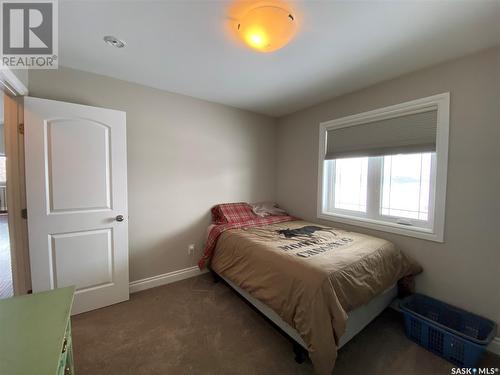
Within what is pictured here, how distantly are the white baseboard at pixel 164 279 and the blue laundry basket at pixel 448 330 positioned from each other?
2.29 m

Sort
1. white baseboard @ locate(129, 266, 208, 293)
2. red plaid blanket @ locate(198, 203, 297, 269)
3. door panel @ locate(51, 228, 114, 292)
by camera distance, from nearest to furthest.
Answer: door panel @ locate(51, 228, 114, 292), white baseboard @ locate(129, 266, 208, 293), red plaid blanket @ locate(198, 203, 297, 269)

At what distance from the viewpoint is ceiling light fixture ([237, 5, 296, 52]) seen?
4.00 ft

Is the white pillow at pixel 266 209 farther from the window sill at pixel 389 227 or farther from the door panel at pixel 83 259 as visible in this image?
the door panel at pixel 83 259

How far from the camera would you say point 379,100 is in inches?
87.6

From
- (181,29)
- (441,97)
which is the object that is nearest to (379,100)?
(441,97)

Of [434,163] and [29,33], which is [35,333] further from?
[434,163]

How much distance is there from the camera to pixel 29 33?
4.81 feet

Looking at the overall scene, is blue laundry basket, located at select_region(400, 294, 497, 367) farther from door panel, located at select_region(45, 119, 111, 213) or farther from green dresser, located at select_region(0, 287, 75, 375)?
door panel, located at select_region(45, 119, 111, 213)

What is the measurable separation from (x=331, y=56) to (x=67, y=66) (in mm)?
2428

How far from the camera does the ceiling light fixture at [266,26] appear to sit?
4.00 ft

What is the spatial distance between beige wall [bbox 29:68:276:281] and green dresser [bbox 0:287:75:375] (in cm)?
142

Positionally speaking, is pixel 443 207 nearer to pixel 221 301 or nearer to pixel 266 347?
pixel 266 347

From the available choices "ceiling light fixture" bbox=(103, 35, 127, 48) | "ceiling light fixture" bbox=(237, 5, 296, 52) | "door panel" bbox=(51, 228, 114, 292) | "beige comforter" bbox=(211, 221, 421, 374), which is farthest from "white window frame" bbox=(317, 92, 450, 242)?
"door panel" bbox=(51, 228, 114, 292)

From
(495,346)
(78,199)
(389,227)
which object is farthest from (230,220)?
(495,346)
